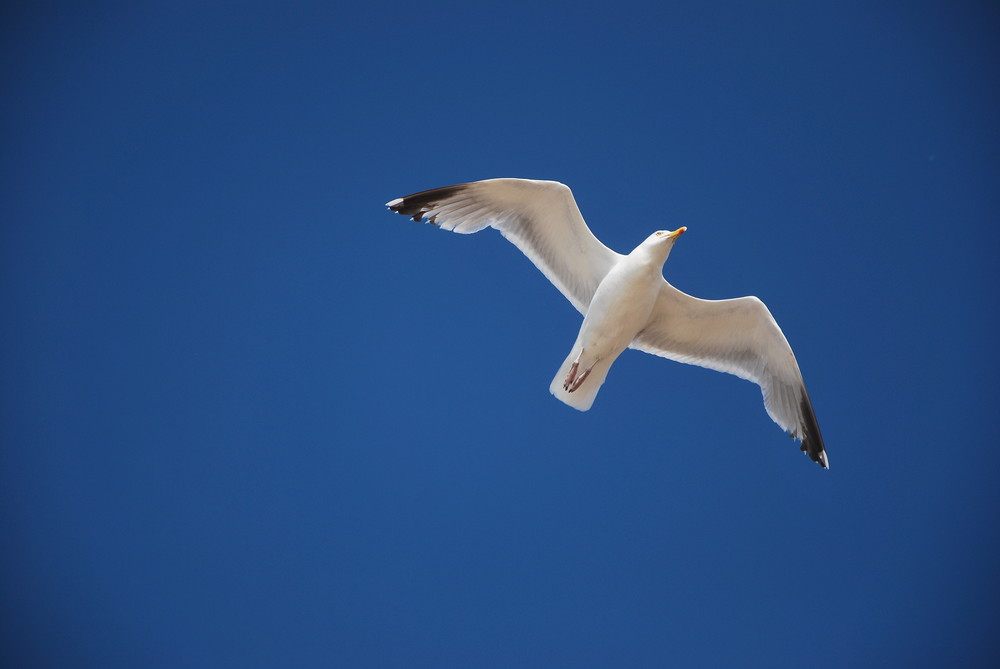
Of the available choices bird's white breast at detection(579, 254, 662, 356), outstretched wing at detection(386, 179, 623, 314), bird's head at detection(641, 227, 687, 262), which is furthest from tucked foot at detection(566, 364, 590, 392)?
bird's head at detection(641, 227, 687, 262)

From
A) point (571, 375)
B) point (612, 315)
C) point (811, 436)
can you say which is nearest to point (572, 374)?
point (571, 375)

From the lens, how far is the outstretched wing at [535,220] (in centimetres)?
461

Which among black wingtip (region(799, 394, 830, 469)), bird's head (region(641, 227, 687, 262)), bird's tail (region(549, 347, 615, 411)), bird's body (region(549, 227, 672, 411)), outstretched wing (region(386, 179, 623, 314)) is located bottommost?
black wingtip (region(799, 394, 830, 469))

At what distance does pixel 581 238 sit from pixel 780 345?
1.21 m

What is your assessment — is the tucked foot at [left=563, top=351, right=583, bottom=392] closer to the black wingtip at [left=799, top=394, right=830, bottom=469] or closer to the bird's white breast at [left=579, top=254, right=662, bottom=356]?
the bird's white breast at [left=579, top=254, right=662, bottom=356]

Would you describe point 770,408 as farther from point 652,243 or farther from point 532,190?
point 532,190

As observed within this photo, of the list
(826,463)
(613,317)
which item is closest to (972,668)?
(826,463)

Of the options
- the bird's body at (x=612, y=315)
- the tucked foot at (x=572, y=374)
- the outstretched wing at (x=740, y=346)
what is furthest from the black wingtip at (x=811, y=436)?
the tucked foot at (x=572, y=374)

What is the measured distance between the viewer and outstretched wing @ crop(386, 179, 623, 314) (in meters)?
4.61

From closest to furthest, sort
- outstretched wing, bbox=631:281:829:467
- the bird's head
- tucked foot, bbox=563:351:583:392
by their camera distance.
A: the bird's head < tucked foot, bbox=563:351:583:392 < outstretched wing, bbox=631:281:829:467

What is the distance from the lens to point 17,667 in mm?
6168

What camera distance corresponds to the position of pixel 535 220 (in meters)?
4.73

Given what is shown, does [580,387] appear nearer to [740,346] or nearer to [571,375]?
[571,375]

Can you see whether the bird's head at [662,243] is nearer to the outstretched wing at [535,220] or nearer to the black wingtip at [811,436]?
the outstretched wing at [535,220]
